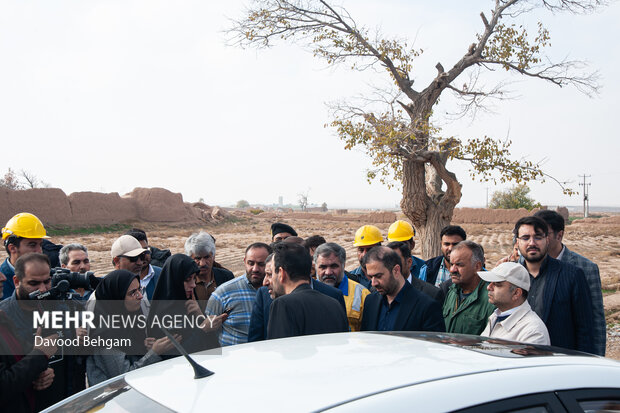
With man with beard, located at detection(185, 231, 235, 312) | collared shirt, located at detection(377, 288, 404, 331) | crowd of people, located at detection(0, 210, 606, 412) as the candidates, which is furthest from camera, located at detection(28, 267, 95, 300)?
collared shirt, located at detection(377, 288, 404, 331)

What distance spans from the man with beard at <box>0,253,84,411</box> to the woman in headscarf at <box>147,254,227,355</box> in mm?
683

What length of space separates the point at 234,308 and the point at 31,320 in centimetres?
146

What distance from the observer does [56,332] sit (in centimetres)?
338

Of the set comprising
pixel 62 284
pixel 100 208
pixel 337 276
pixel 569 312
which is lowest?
pixel 569 312

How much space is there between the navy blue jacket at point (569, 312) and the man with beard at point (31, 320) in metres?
3.54

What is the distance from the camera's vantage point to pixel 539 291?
4008mm

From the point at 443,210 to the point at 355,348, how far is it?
9.45 m

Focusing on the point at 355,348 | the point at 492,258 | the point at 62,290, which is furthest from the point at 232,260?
the point at 355,348

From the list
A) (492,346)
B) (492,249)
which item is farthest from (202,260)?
(492,249)

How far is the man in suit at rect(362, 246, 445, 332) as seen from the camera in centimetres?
358

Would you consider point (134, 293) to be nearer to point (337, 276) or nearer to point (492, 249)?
point (337, 276)

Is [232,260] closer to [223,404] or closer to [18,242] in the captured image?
[18,242]

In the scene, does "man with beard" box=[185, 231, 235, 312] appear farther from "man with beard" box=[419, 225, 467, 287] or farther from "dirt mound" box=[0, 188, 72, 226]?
"dirt mound" box=[0, 188, 72, 226]

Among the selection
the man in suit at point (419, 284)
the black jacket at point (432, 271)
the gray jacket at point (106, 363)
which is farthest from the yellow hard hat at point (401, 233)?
the gray jacket at point (106, 363)
